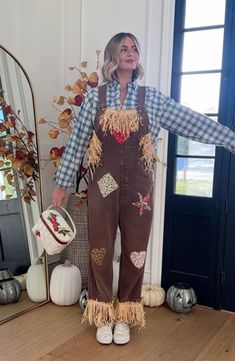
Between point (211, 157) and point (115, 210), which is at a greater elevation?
point (211, 157)

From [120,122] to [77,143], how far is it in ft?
0.91

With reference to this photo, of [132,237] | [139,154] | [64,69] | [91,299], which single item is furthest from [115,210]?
[64,69]

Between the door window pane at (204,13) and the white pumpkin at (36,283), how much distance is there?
1747mm

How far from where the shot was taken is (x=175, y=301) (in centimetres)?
229

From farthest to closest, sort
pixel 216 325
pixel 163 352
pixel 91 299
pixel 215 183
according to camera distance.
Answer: pixel 215 183
pixel 216 325
pixel 91 299
pixel 163 352

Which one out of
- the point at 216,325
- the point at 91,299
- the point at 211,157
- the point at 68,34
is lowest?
the point at 216,325

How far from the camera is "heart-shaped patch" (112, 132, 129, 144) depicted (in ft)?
6.08

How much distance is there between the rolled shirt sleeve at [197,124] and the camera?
77.7 inches

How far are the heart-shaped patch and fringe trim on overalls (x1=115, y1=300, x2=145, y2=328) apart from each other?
2.79ft

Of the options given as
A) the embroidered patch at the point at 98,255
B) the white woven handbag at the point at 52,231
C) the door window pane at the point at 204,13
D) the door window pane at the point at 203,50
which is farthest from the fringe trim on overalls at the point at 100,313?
the door window pane at the point at 204,13

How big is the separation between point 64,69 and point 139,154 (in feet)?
3.84

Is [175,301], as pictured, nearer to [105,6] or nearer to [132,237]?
[132,237]

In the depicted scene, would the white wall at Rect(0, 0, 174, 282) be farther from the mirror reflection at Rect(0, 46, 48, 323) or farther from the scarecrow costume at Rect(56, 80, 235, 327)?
the scarecrow costume at Rect(56, 80, 235, 327)

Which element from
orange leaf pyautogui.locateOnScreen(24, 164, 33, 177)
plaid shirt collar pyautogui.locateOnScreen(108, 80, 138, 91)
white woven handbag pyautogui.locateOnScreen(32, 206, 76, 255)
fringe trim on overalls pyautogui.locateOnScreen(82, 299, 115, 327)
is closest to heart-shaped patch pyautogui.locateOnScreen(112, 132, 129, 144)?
plaid shirt collar pyautogui.locateOnScreen(108, 80, 138, 91)
